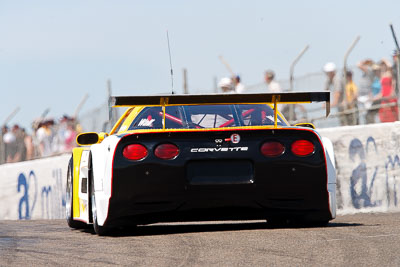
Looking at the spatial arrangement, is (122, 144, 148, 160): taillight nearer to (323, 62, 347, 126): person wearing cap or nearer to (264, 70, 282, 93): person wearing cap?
(323, 62, 347, 126): person wearing cap

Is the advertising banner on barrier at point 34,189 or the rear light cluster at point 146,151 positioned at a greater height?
the rear light cluster at point 146,151

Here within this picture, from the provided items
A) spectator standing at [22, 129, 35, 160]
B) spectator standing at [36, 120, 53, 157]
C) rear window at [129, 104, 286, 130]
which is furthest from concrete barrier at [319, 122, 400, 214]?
spectator standing at [22, 129, 35, 160]

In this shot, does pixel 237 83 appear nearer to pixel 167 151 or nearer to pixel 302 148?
pixel 302 148

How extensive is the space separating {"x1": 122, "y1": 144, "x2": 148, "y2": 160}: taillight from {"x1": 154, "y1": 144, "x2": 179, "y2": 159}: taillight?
97 millimetres

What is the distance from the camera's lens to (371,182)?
35.3ft

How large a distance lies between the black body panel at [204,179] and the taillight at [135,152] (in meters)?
0.03

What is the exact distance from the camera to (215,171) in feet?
23.3

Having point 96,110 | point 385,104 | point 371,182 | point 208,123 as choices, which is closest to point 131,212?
point 208,123

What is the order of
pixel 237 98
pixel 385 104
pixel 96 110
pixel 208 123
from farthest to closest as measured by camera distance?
pixel 96 110 < pixel 385 104 < pixel 208 123 < pixel 237 98

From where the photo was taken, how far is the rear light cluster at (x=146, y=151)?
23.2ft

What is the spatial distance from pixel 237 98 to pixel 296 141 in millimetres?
586

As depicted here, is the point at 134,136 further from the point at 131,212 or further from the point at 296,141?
the point at 296,141

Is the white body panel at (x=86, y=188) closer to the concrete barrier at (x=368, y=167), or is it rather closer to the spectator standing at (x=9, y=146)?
the concrete barrier at (x=368, y=167)

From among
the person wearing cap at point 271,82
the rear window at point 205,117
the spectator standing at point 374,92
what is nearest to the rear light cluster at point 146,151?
the rear window at point 205,117
